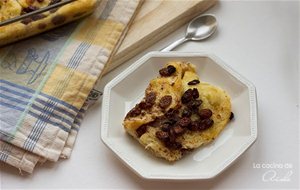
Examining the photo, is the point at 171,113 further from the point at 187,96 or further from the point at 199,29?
the point at 199,29

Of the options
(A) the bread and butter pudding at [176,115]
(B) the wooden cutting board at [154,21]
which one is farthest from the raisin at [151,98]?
(B) the wooden cutting board at [154,21]

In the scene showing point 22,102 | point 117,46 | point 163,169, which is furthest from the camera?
point 117,46

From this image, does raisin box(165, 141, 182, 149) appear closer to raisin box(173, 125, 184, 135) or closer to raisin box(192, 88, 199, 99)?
raisin box(173, 125, 184, 135)

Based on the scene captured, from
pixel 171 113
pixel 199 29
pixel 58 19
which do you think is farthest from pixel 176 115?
pixel 58 19

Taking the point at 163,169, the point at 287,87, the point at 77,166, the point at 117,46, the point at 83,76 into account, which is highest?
the point at 287,87

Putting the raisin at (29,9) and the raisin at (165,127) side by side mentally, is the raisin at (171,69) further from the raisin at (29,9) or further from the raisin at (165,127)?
the raisin at (29,9)

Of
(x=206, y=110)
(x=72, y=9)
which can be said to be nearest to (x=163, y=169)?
(x=206, y=110)

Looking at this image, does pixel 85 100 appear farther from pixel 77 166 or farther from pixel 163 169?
pixel 163 169
